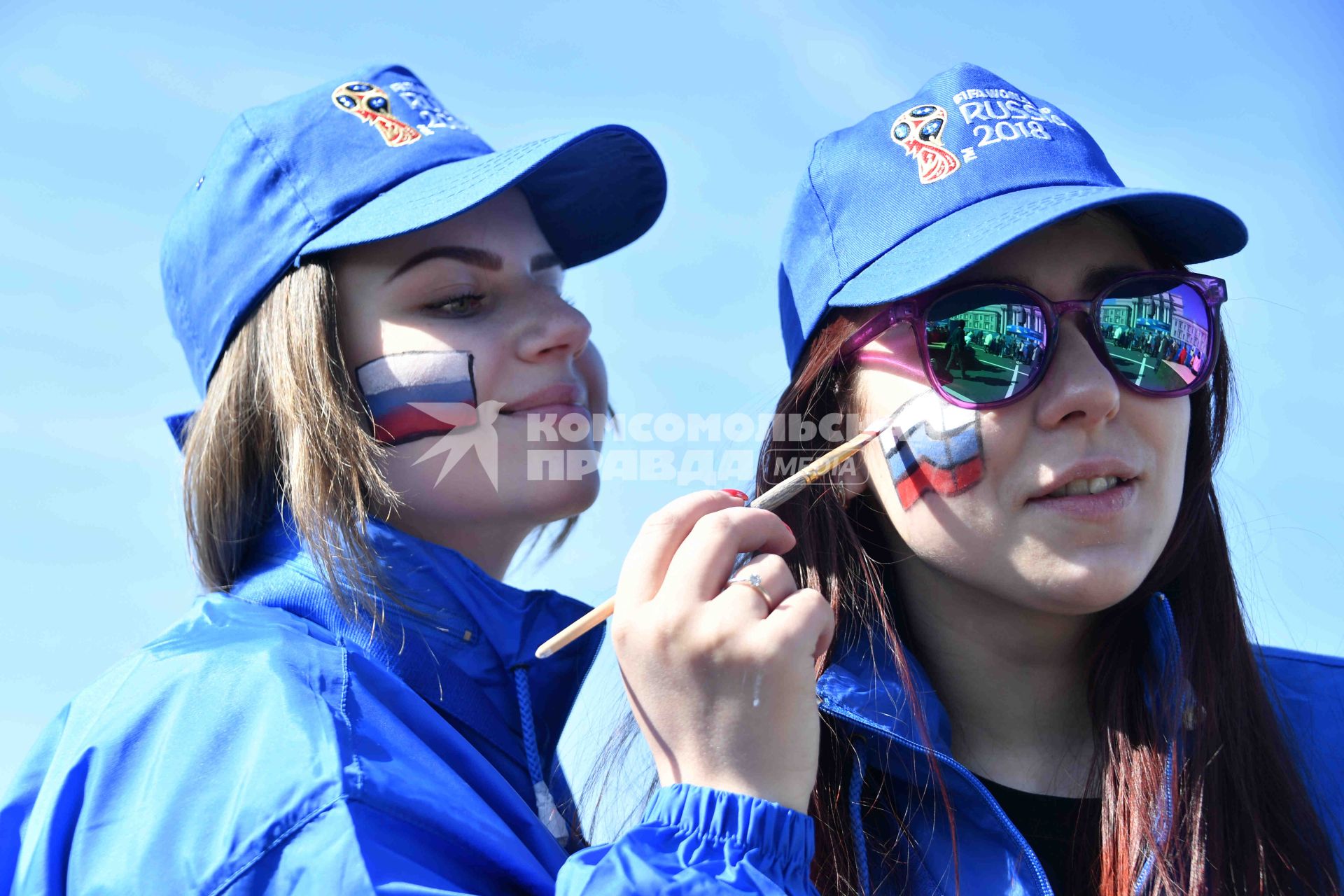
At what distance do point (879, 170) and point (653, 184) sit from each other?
3.88 ft

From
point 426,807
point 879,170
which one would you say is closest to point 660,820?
point 426,807

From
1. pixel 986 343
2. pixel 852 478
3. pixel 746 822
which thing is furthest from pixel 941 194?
pixel 746 822

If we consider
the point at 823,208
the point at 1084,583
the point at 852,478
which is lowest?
the point at 1084,583

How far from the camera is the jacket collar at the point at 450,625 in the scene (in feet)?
8.52

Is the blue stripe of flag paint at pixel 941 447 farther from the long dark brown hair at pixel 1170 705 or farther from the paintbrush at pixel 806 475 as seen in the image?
the long dark brown hair at pixel 1170 705

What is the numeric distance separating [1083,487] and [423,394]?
61.8 inches

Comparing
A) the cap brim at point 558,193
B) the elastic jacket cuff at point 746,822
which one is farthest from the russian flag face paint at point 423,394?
the elastic jacket cuff at point 746,822

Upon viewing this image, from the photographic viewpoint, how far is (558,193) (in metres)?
3.58

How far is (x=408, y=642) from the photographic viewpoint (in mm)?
2621

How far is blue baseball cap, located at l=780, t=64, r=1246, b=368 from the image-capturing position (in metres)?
2.51

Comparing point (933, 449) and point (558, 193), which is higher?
point (558, 193)

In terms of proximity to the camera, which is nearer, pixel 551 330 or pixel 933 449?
pixel 933 449

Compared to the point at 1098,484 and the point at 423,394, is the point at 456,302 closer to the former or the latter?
the point at 423,394

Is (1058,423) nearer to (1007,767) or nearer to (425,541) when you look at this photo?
(1007,767)
